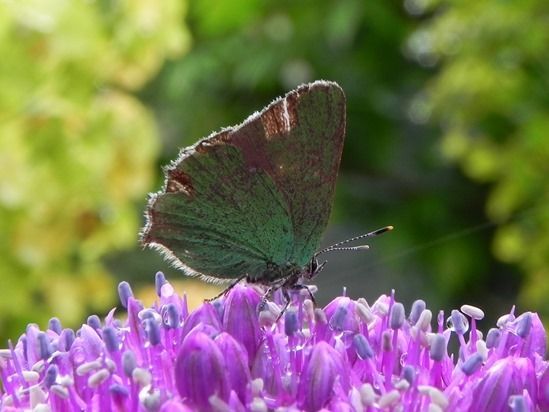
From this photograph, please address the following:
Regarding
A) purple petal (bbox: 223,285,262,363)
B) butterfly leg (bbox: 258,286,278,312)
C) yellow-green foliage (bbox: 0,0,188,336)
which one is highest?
yellow-green foliage (bbox: 0,0,188,336)

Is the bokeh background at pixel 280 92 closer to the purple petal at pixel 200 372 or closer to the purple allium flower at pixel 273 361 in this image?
the purple allium flower at pixel 273 361

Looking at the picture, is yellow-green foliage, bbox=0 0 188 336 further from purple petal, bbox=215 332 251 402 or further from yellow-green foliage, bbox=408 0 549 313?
purple petal, bbox=215 332 251 402

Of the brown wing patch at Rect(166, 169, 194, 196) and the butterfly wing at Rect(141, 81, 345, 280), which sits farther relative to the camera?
the brown wing patch at Rect(166, 169, 194, 196)

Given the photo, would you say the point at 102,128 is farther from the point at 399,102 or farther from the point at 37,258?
the point at 399,102

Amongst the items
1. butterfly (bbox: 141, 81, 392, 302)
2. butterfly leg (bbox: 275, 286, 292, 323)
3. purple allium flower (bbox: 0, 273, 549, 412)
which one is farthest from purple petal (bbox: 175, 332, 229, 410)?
butterfly (bbox: 141, 81, 392, 302)

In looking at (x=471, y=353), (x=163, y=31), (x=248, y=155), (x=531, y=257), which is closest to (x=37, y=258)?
(x=163, y=31)

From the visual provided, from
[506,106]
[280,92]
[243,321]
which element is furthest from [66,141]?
[280,92]
